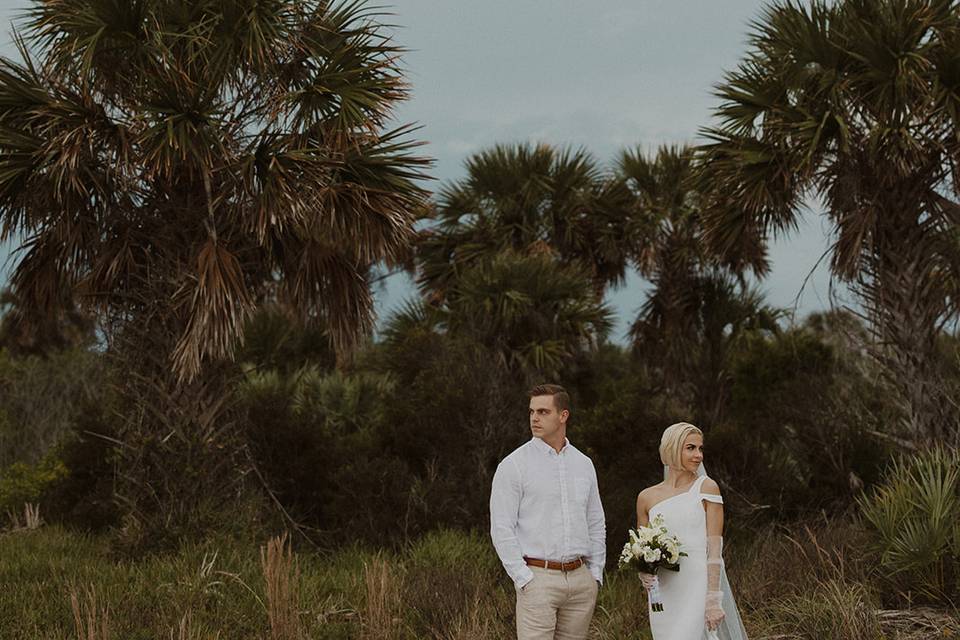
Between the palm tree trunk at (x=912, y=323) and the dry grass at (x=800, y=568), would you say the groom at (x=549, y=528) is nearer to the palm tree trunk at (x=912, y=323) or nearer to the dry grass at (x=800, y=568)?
the dry grass at (x=800, y=568)

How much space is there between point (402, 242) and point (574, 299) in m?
5.75

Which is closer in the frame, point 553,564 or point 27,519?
point 553,564

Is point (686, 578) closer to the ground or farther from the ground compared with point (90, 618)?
farther from the ground

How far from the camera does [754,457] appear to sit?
1338 cm

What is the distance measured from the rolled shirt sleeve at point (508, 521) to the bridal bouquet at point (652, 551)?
21.0 inches

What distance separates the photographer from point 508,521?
5.44m

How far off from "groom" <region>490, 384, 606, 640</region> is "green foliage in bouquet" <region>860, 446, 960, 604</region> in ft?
11.1

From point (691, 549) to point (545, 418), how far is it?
1038 millimetres

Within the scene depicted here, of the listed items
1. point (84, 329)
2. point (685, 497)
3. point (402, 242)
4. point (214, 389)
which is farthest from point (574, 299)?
point (84, 329)

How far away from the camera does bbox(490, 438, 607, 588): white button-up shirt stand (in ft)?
17.8

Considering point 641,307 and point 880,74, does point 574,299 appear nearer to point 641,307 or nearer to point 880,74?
point 641,307

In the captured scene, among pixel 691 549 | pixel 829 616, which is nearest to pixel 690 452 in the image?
pixel 691 549

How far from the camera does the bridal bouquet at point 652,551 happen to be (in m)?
5.33

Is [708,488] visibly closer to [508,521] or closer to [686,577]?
[686,577]
